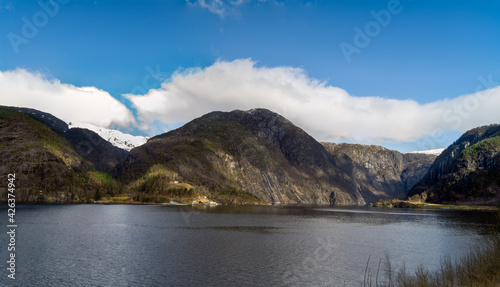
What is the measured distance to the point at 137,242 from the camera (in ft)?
241

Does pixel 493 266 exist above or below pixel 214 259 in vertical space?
above

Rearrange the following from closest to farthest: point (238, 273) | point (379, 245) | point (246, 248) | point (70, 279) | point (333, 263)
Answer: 1. point (70, 279)
2. point (238, 273)
3. point (333, 263)
4. point (246, 248)
5. point (379, 245)

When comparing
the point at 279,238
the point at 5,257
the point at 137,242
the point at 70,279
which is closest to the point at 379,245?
the point at 279,238

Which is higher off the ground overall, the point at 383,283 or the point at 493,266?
the point at 493,266

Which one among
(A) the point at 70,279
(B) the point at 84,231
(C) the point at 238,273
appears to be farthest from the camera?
(B) the point at 84,231

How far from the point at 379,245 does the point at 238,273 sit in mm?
46874

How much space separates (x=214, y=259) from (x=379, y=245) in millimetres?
45418

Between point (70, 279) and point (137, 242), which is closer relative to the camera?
point (70, 279)

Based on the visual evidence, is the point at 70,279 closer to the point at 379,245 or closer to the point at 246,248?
the point at 246,248

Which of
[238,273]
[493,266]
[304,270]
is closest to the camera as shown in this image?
[493,266]

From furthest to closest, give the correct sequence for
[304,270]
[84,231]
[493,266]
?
[84,231] < [304,270] < [493,266]

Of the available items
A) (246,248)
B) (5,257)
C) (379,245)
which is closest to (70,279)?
(5,257)

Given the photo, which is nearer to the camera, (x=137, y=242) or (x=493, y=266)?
(x=493, y=266)

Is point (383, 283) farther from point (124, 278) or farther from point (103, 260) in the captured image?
point (103, 260)
